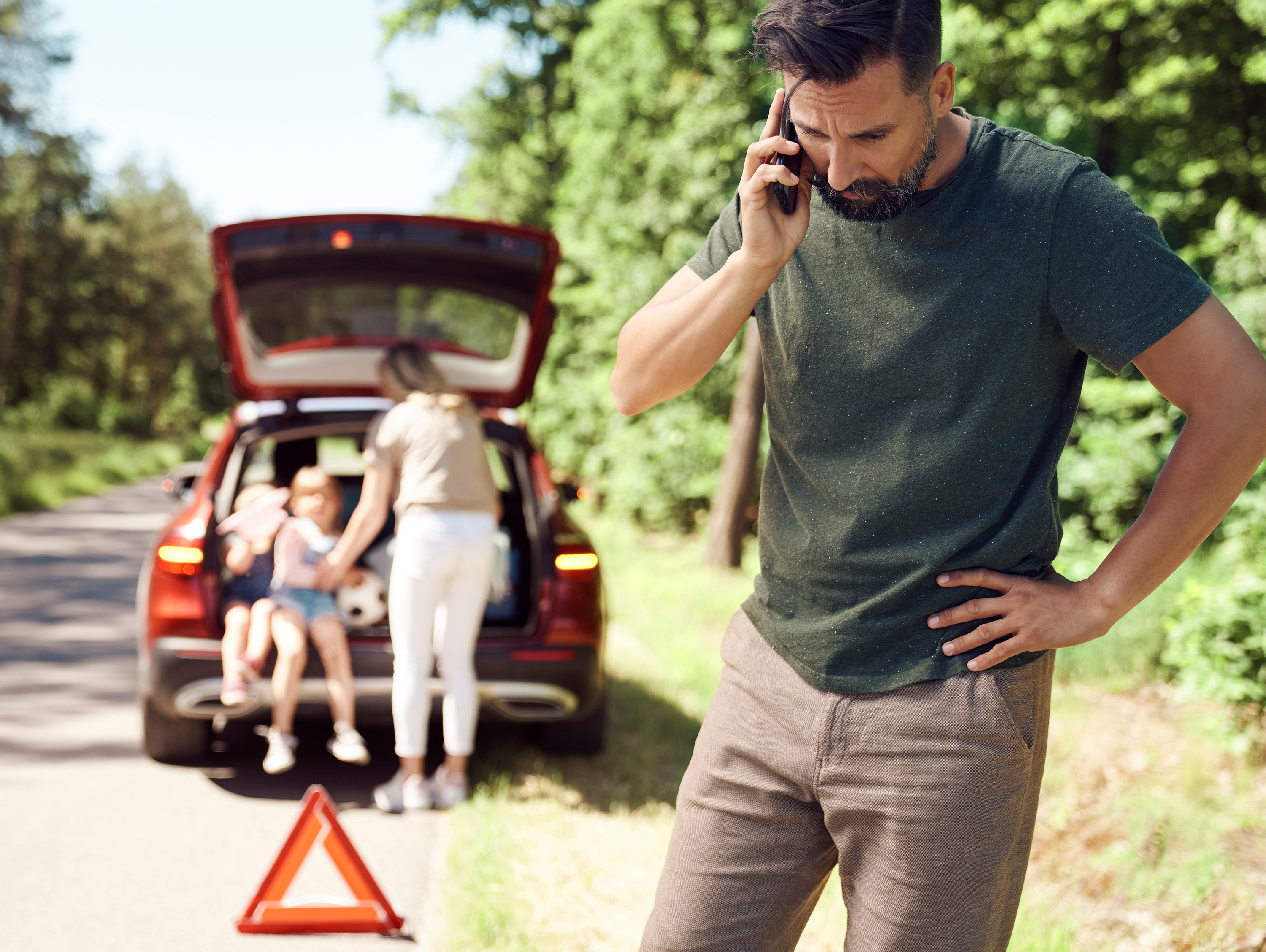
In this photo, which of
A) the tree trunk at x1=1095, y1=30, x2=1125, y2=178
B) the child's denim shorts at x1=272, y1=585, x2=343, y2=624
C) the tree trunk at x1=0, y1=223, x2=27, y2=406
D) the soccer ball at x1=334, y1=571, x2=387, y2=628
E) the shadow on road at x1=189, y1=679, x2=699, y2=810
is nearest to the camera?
the child's denim shorts at x1=272, y1=585, x2=343, y2=624

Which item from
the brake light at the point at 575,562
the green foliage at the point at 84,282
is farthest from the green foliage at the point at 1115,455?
the green foliage at the point at 84,282

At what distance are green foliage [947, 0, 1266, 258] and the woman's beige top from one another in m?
7.29

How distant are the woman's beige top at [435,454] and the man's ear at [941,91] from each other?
339 cm

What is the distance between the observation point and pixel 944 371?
144 cm

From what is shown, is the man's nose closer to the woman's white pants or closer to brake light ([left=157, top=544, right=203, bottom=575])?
the woman's white pants

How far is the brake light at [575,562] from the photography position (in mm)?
4859

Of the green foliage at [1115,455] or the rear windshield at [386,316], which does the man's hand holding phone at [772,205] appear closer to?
the rear windshield at [386,316]

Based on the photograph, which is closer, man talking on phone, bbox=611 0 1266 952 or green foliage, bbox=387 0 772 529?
man talking on phone, bbox=611 0 1266 952

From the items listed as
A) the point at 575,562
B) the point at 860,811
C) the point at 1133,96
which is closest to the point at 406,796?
the point at 575,562

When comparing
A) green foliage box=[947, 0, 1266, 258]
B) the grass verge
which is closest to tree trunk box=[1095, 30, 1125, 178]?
green foliage box=[947, 0, 1266, 258]

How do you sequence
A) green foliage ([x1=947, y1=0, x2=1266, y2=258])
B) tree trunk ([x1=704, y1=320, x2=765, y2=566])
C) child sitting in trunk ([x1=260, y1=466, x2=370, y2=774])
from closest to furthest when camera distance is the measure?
child sitting in trunk ([x1=260, y1=466, x2=370, y2=774]) < green foliage ([x1=947, y1=0, x2=1266, y2=258]) < tree trunk ([x1=704, y1=320, x2=765, y2=566])

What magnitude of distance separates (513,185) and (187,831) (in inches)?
846

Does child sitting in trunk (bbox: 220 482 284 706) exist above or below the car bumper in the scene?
above

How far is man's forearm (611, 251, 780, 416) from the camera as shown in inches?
56.9
